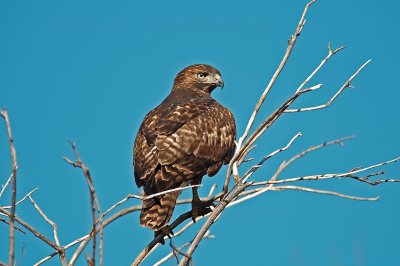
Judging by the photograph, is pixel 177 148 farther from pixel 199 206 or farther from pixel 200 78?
pixel 200 78

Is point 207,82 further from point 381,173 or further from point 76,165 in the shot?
point 76,165

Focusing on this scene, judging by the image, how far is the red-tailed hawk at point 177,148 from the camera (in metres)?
6.26

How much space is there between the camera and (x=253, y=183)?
4.61 meters

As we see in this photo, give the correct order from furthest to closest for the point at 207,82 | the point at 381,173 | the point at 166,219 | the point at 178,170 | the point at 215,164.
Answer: the point at 207,82, the point at 215,164, the point at 178,170, the point at 166,219, the point at 381,173

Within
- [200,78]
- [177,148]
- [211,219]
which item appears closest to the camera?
[211,219]

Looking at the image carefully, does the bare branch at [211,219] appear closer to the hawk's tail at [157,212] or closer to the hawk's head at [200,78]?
the hawk's tail at [157,212]

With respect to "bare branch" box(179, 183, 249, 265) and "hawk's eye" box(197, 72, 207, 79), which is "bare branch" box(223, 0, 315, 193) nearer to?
"bare branch" box(179, 183, 249, 265)

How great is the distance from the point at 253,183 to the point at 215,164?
2.70 metres

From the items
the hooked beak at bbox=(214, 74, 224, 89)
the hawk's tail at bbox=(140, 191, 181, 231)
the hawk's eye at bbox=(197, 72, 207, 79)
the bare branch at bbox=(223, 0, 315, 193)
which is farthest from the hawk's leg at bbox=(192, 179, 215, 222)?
the hawk's eye at bbox=(197, 72, 207, 79)

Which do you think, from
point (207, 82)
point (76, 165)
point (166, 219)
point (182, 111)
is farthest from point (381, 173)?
point (207, 82)

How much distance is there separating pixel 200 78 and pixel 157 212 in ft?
12.8

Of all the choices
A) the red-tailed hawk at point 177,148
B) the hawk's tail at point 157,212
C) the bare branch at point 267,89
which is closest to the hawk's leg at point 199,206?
the red-tailed hawk at point 177,148

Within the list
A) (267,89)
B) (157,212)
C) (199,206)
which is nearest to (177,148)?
(199,206)

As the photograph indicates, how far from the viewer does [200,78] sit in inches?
381
